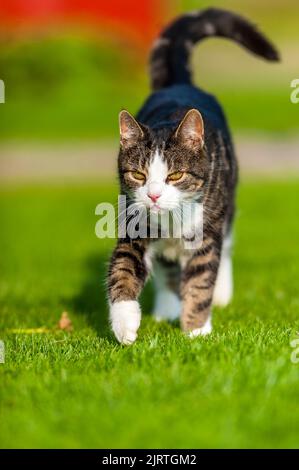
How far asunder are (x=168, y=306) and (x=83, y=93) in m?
22.4

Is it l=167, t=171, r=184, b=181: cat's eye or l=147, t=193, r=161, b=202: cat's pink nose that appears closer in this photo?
l=147, t=193, r=161, b=202: cat's pink nose

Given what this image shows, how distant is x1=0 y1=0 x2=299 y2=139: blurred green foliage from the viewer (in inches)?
941

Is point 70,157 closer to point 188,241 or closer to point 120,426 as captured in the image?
point 188,241

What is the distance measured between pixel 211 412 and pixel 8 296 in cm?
406

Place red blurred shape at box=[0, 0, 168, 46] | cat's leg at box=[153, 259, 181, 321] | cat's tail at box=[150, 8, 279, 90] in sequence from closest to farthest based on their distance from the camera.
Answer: cat's leg at box=[153, 259, 181, 321] < cat's tail at box=[150, 8, 279, 90] < red blurred shape at box=[0, 0, 168, 46]

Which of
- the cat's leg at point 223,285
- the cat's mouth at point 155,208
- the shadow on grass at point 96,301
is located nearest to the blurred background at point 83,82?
the shadow on grass at point 96,301

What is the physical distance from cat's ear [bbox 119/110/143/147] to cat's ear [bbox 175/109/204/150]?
0.79 feet

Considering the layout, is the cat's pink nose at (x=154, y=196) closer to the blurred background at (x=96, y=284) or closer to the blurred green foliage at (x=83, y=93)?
the blurred background at (x=96, y=284)

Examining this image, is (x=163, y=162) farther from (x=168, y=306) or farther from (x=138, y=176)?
(x=168, y=306)

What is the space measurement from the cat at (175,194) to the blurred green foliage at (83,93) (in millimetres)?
16627

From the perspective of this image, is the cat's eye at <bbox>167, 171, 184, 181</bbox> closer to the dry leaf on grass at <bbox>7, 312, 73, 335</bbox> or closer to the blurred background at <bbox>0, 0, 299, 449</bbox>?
the blurred background at <bbox>0, 0, 299, 449</bbox>

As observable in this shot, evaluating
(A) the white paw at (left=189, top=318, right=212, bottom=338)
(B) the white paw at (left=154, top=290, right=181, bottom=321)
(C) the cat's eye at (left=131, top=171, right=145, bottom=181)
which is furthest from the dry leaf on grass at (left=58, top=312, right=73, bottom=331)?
(C) the cat's eye at (left=131, top=171, right=145, bottom=181)

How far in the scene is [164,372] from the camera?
410cm

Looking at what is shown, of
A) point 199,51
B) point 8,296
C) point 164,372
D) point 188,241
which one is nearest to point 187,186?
point 188,241
